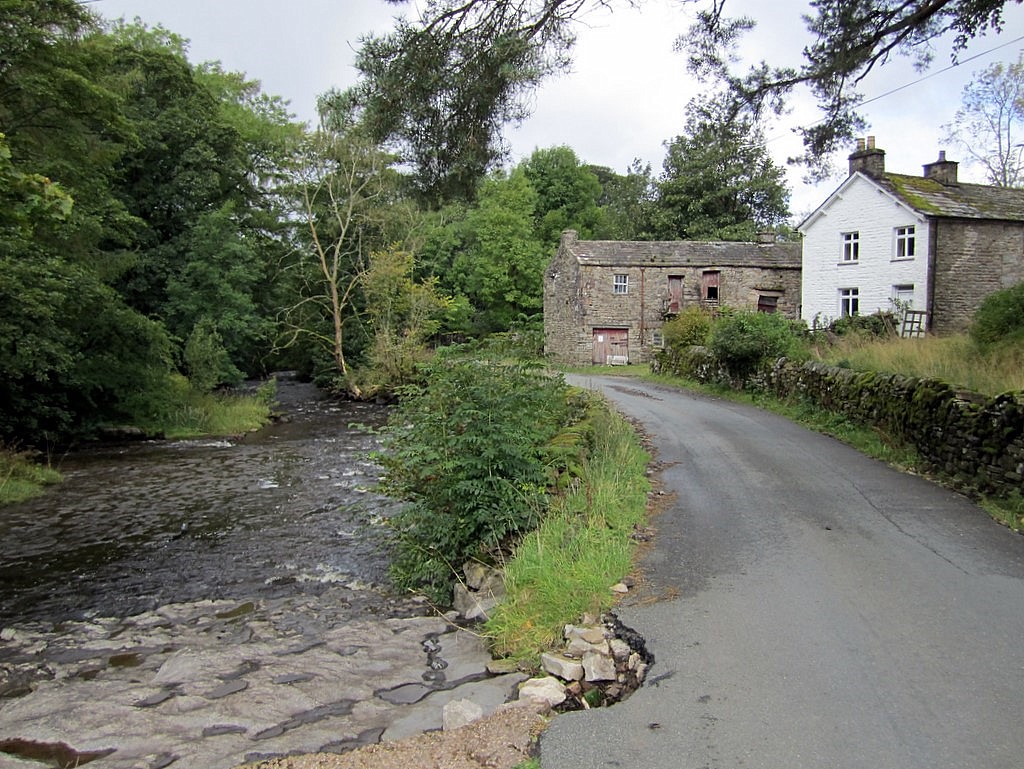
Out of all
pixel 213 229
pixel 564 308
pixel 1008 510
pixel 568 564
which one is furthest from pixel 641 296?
pixel 568 564

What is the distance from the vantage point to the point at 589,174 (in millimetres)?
60094

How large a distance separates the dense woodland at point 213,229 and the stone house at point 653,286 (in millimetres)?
7585

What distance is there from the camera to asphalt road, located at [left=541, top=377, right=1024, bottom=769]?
3877mm

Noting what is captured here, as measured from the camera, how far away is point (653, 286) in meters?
40.8

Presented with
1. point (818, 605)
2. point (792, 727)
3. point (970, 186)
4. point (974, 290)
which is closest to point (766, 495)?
point (818, 605)

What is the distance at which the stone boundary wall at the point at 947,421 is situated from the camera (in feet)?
28.5

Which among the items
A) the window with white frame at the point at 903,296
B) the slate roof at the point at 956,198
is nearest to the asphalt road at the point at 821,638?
the window with white frame at the point at 903,296

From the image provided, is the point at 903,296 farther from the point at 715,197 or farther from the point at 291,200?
the point at 291,200

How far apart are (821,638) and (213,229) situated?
28.7 m

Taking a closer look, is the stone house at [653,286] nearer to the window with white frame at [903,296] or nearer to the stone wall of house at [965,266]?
the window with white frame at [903,296]

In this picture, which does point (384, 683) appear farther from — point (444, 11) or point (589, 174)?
point (589, 174)

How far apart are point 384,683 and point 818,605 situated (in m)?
3.54

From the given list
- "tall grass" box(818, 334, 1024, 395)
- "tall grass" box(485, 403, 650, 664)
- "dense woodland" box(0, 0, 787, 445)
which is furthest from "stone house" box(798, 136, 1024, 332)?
"tall grass" box(485, 403, 650, 664)

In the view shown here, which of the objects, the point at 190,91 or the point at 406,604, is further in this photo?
the point at 190,91
